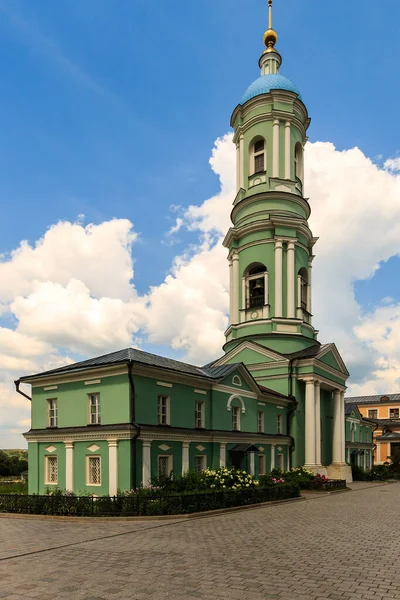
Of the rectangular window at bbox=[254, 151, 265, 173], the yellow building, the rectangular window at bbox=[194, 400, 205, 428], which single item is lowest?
the yellow building

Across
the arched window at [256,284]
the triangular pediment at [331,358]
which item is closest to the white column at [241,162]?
the arched window at [256,284]

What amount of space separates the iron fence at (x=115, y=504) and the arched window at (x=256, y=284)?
20226mm

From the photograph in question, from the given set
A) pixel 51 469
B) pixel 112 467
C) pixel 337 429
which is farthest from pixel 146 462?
pixel 337 429

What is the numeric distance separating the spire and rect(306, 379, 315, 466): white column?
2716 cm

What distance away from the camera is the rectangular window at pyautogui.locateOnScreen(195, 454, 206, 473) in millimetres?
23906

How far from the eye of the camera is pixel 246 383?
2844cm

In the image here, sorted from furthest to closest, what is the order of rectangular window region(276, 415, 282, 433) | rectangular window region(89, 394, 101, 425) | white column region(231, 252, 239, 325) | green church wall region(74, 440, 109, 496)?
white column region(231, 252, 239, 325) → rectangular window region(276, 415, 282, 433) → rectangular window region(89, 394, 101, 425) → green church wall region(74, 440, 109, 496)

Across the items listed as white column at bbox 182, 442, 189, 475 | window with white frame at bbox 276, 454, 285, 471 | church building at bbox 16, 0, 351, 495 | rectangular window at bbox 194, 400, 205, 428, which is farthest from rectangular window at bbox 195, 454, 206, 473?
window with white frame at bbox 276, 454, 285, 471

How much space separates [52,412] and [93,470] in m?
4.01

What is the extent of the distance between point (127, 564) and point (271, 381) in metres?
25.3

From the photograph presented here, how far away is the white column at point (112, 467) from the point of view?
786 inches

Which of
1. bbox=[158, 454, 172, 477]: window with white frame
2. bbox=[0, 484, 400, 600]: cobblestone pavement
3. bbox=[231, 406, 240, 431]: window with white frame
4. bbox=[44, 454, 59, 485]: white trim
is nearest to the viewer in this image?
bbox=[0, 484, 400, 600]: cobblestone pavement

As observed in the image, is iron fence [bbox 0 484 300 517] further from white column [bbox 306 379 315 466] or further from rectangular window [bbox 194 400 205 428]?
white column [bbox 306 379 315 466]

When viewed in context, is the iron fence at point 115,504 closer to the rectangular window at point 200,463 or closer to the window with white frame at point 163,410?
the window with white frame at point 163,410
